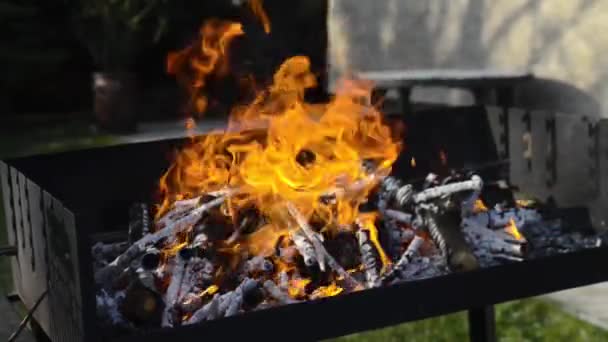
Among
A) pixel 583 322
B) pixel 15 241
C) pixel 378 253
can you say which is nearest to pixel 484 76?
pixel 583 322

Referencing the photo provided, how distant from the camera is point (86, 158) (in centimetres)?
264

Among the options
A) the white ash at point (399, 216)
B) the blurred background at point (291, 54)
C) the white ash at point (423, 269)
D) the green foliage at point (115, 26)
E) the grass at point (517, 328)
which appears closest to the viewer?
the white ash at point (423, 269)

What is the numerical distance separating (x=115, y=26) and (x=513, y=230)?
6.51 meters

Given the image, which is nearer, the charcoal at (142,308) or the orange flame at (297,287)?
the charcoal at (142,308)

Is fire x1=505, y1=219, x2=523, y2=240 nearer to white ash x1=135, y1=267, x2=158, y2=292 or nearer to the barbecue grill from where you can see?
the barbecue grill

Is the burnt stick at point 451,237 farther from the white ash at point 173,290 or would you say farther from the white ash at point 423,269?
the white ash at point 173,290

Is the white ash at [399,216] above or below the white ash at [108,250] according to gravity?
above

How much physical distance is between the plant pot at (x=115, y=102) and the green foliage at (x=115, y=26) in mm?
295

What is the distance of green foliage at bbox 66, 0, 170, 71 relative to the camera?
8.41 m

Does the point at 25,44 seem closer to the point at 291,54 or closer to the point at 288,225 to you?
the point at 291,54

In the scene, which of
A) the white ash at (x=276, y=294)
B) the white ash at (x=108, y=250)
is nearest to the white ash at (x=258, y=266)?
the white ash at (x=276, y=294)

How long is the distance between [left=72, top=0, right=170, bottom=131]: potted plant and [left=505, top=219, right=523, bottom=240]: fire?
238 inches

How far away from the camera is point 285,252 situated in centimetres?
220

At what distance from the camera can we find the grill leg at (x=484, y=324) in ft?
8.55
